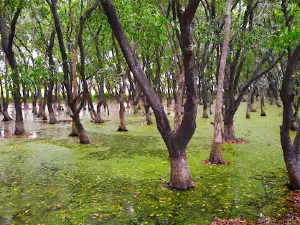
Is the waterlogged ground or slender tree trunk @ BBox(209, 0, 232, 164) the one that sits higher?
slender tree trunk @ BBox(209, 0, 232, 164)

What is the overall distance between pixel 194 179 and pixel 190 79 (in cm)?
366

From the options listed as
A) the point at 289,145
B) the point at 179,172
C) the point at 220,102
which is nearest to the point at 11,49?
the point at 220,102

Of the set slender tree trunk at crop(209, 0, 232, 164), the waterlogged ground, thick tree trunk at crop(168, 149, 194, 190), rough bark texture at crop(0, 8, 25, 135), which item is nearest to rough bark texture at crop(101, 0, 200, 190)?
thick tree trunk at crop(168, 149, 194, 190)

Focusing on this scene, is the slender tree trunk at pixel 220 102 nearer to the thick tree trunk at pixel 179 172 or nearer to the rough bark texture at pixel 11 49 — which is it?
the thick tree trunk at pixel 179 172

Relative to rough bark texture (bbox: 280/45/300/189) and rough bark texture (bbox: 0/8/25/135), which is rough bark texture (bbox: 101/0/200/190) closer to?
rough bark texture (bbox: 280/45/300/189)

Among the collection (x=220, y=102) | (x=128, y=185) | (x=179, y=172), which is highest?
(x=220, y=102)

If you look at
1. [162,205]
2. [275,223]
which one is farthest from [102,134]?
[275,223]

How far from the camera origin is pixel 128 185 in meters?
9.82

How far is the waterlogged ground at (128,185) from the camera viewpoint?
7.54m

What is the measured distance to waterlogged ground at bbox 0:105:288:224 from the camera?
754 centimetres

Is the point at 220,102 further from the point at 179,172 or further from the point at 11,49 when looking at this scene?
the point at 11,49

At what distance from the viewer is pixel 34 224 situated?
698cm

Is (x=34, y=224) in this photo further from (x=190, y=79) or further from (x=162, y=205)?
(x=190, y=79)

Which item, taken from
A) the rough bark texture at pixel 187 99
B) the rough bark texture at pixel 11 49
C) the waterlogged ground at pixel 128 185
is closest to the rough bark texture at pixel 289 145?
the waterlogged ground at pixel 128 185
